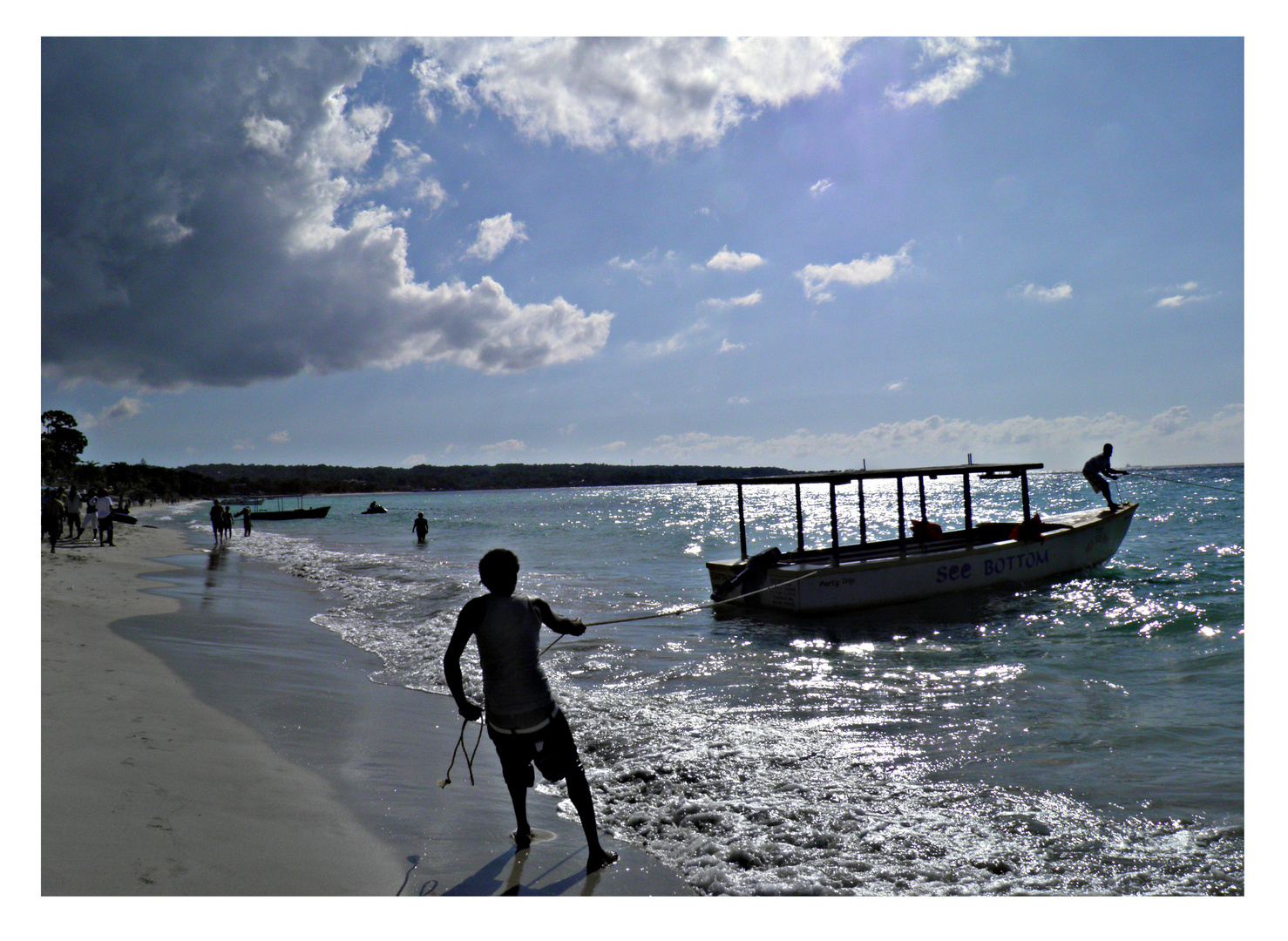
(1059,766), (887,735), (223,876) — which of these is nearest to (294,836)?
(223,876)

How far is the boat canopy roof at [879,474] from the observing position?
1380 centimetres

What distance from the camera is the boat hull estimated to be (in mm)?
13633

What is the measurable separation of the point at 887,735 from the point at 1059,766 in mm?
1481

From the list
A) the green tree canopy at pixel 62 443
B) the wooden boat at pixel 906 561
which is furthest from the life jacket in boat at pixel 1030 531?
the green tree canopy at pixel 62 443

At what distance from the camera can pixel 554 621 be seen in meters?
4.33

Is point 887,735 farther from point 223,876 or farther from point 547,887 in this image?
point 223,876

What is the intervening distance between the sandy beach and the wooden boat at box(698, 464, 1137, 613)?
8.53 m

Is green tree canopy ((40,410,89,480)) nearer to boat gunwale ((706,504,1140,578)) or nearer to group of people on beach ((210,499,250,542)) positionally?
group of people on beach ((210,499,250,542))

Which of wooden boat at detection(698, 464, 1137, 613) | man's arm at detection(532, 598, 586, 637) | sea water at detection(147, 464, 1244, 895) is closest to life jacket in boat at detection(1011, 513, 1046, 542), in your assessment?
wooden boat at detection(698, 464, 1137, 613)

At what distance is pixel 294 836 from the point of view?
14.1 ft

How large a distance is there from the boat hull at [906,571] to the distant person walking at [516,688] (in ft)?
26.9

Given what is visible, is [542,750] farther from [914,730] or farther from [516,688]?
[914,730]

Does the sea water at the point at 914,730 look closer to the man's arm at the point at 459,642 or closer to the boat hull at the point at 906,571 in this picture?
the boat hull at the point at 906,571

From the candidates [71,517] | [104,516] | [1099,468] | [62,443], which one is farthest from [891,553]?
[62,443]
